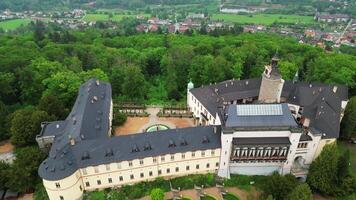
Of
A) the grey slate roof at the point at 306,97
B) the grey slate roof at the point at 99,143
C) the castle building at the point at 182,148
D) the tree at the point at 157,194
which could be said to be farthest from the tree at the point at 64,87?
the tree at the point at 157,194

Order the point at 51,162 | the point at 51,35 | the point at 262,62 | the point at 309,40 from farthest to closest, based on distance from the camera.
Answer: the point at 309,40, the point at 51,35, the point at 262,62, the point at 51,162

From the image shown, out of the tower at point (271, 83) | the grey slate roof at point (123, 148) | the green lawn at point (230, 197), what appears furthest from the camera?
the tower at point (271, 83)

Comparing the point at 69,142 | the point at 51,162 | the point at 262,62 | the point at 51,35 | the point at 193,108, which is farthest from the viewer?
the point at 51,35

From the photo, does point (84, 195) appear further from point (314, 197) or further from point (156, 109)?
point (314, 197)

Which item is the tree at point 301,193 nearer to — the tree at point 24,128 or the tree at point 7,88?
the tree at point 24,128

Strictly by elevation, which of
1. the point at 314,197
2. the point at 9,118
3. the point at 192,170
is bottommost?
the point at 314,197

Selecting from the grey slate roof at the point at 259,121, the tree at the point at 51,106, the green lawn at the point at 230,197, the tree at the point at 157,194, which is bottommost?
the green lawn at the point at 230,197

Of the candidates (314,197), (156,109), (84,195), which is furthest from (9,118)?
(314,197)
